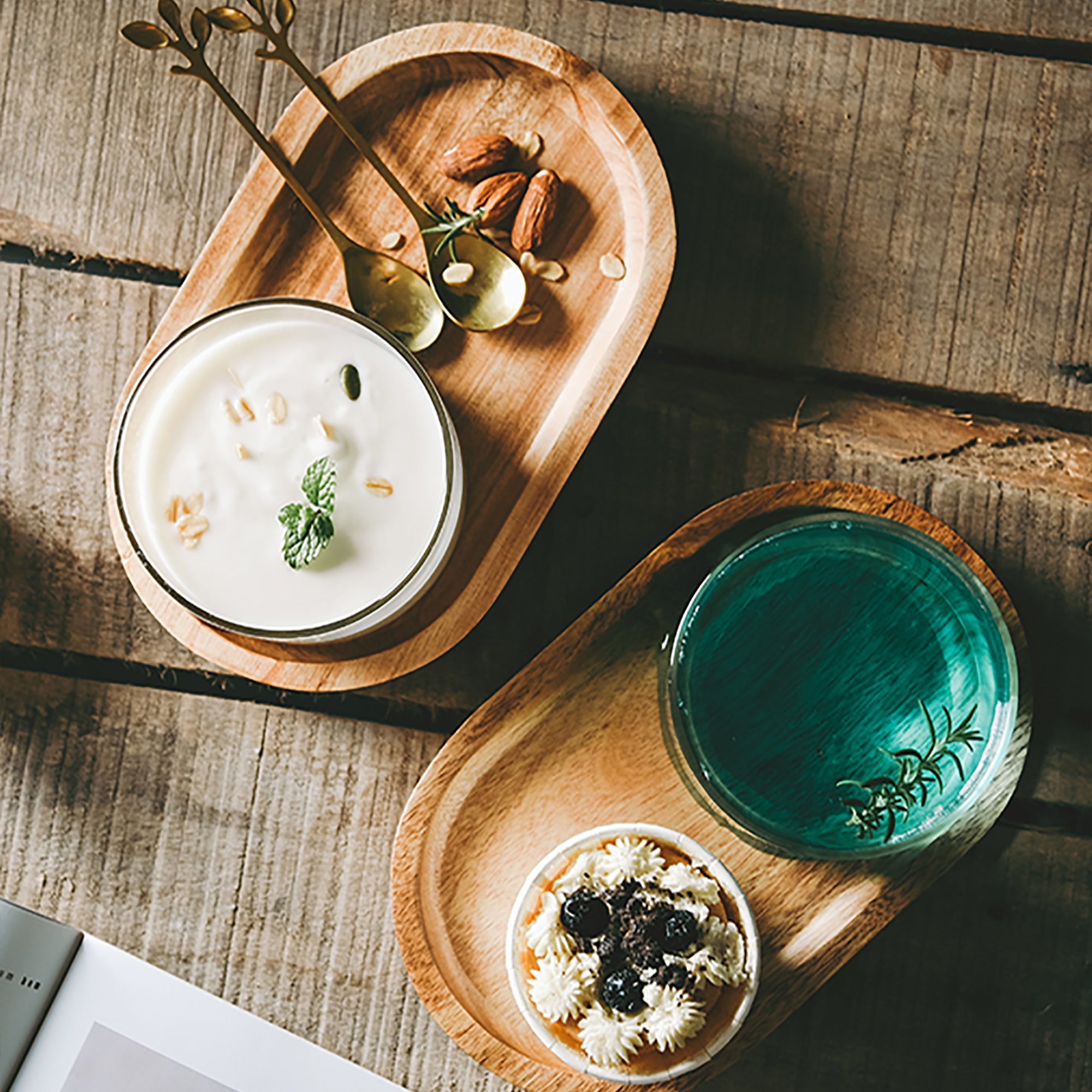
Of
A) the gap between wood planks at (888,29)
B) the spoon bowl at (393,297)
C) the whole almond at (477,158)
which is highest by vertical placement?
the gap between wood planks at (888,29)

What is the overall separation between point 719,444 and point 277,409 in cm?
31

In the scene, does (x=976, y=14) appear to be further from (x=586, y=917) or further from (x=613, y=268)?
(x=586, y=917)

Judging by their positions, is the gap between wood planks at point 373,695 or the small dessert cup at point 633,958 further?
the gap between wood planks at point 373,695

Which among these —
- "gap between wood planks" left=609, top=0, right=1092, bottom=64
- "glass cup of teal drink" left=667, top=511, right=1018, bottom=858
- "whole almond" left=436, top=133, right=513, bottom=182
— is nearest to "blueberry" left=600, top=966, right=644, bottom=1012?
"glass cup of teal drink" left=667, top=511, right=1018, bottom=858

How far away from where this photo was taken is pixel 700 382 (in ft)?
A: 2.53

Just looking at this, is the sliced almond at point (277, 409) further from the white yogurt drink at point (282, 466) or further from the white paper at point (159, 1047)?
the white paper at point (159, 1047)

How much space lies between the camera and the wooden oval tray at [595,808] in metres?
0.69

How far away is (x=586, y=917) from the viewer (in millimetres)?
653

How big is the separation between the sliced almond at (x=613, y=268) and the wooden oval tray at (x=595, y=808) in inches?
6.7

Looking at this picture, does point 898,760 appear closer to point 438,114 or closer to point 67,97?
point 438,114

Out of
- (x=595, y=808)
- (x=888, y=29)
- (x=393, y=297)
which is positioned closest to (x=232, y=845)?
(x=595, y=808)

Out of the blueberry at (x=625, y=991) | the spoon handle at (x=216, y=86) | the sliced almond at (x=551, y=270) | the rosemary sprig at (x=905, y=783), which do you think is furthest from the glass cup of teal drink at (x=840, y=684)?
the spoon handle at (x=216, y=86)

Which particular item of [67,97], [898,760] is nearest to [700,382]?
[898,760]

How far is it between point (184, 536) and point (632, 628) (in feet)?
0.98
